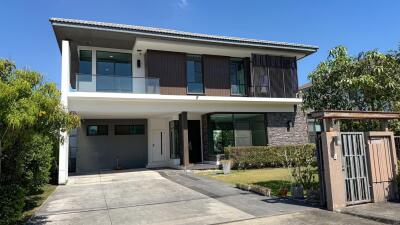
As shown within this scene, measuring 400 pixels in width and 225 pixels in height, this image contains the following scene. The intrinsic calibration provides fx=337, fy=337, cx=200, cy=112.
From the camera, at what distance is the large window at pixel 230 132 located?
20.8m

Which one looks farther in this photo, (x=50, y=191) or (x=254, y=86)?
(x=254, y=86)

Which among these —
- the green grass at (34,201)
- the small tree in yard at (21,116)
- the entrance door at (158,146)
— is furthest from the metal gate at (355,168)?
the entrance door at (158,146)

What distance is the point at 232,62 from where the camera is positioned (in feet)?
72.0

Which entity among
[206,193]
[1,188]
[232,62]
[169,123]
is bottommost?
[206,193]

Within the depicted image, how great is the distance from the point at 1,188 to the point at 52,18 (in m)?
11.0

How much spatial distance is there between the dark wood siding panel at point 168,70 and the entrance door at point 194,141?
3307 mm

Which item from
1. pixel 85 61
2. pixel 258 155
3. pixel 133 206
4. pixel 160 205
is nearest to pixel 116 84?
pixel 85 61

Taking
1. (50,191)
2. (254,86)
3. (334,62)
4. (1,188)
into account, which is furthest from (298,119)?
(1,188)

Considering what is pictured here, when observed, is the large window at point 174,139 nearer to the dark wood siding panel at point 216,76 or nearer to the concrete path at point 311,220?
the dark wood siding panel at point 216,76

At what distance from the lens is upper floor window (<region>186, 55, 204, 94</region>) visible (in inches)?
798

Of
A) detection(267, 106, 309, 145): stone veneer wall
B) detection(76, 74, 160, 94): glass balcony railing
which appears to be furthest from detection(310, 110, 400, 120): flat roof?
detection(267, 106, 309, 145): stone veneer wall

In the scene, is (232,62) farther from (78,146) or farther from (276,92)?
(78,146)

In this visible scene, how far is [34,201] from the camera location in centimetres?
1048

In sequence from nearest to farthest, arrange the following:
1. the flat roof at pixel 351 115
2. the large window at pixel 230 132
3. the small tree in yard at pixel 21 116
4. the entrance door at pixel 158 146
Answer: the small tree in yard at pixel 21 116 < the flat roof at pixel 351 115 < the large window at pixel 230 132 < the entrance door at pixel 158 146
